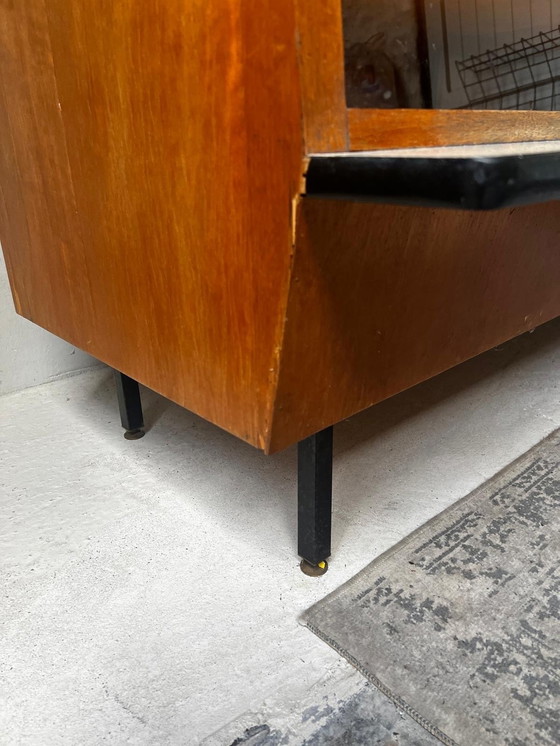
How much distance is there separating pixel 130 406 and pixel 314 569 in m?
0.65

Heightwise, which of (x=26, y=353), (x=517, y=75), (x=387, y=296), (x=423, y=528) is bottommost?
(x=423, y=528)

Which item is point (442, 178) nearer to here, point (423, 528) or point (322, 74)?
point (322, 74)

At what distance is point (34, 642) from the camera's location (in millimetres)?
950

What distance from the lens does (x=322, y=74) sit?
2.16ft

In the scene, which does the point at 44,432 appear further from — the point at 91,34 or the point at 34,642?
the point at 91,34

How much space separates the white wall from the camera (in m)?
1.75

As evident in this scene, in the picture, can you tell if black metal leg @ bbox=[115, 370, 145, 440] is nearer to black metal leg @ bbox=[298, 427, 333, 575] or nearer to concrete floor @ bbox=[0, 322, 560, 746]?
concrete floor @ bbox=[0, 322, 560, 746]

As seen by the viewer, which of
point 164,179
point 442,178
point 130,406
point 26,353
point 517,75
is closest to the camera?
point 442,178

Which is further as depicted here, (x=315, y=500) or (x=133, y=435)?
(x=133, y=435)

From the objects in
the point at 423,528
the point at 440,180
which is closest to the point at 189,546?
the point at 423,528

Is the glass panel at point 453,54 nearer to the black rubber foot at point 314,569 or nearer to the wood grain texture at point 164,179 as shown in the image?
the wood grain texture at point 164,179

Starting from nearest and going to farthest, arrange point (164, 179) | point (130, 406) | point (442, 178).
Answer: point (442, 178) → point (164, 179) → point (130, 406)

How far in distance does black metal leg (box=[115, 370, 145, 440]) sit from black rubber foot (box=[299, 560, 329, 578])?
2.04 ft

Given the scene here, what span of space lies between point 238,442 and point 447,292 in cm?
68
